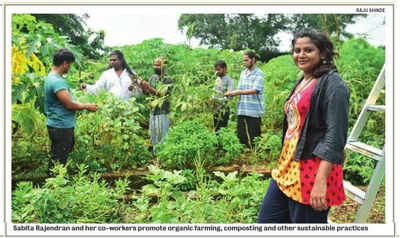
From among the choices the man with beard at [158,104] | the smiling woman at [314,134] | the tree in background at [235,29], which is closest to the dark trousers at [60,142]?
the man with beard at [158,104]

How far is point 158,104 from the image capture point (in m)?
3.98

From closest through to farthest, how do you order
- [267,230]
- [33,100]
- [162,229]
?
[267,230] → [162,229] → [33,100]

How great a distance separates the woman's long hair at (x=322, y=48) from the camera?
1725 mm

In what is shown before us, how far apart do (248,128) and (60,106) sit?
7.41 ft

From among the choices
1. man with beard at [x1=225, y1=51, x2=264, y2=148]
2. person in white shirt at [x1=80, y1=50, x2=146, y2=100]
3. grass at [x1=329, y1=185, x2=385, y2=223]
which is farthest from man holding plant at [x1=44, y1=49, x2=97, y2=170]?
grass at [x1=329, y1=185, x2=385, y2=223]

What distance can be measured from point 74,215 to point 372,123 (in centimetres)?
369

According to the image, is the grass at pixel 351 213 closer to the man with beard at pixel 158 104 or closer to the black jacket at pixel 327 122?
the black jacket at pixel 327 122

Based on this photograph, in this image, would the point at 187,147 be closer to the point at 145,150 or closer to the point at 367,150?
the point at 145,150

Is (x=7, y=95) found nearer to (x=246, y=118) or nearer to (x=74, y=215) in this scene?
(x=74, y=215)

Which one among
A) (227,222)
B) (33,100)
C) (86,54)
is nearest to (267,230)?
(227,222)

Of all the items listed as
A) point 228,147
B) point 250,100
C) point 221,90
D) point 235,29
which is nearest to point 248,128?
point 250,100

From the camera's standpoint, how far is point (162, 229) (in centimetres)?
235

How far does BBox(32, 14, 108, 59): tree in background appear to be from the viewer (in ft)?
9.86

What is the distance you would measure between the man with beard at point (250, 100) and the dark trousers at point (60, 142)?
1.89m
